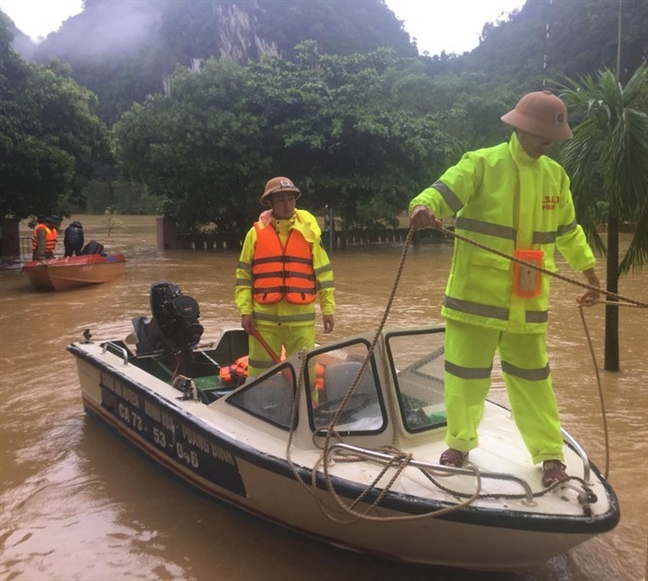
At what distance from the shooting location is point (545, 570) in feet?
11.5

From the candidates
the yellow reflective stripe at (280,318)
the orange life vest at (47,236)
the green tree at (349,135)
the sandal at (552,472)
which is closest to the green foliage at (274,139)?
the green tree at (349,135)

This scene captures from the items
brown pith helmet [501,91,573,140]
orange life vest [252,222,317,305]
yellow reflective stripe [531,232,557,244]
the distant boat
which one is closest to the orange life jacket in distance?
orange life vest [252,222,317,305]

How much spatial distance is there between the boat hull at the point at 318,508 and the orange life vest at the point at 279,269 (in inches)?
36.7

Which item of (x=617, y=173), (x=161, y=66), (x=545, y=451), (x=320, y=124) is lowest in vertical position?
(x=545, y=451)

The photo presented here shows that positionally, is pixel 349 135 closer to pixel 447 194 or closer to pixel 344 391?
pixel 344 391

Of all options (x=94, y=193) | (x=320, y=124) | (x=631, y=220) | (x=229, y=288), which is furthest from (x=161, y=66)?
(x=631, y=220)

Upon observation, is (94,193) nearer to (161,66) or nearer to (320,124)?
(161,66)

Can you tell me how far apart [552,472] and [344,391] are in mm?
1232

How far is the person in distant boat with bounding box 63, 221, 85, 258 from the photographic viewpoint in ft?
48.4

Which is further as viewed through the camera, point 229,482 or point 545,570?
point 229,482

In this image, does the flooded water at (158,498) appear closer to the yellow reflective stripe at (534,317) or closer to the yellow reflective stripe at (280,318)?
the yellow reflective stripe at (534,317)

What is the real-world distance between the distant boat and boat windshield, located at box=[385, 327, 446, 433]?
1083 centimetres

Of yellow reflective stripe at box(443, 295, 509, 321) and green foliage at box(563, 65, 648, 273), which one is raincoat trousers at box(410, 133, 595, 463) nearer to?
yellow reflective stripe at box(443, 295, 509, 321)

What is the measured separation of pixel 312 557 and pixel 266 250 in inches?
79.5
